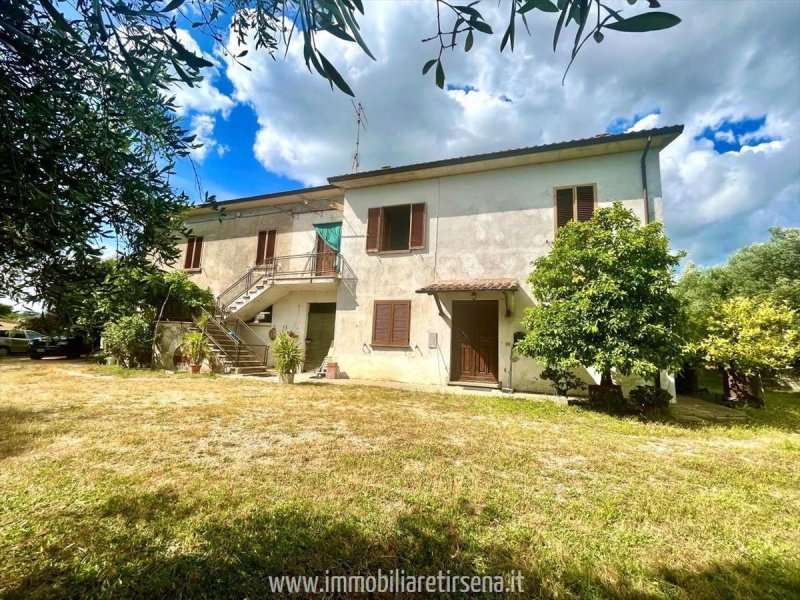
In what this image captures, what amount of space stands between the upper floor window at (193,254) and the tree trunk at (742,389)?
758 inches

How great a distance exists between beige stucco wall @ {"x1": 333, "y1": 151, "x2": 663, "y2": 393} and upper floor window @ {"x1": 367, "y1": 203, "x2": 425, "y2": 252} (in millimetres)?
252

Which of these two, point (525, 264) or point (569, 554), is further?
point (525, 264)

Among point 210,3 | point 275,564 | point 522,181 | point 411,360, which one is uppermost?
point 522,181

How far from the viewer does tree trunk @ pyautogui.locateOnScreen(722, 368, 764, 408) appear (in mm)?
8281

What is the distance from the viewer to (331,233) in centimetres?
1343

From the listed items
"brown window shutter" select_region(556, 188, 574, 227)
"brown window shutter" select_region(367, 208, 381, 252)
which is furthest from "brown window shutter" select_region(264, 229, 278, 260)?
"brown window shutter" select_region(556, 188, 574, 227)

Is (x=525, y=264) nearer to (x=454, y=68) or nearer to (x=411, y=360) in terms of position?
(x=411, y=360)

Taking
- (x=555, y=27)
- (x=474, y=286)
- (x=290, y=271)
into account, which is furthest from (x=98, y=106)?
(x=290, y=271)

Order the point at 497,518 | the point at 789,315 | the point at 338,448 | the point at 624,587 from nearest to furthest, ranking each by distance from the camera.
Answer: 1. the point at 624,587
2. the point at 497,518
3. the point at 338,448
4. the point at 789,315

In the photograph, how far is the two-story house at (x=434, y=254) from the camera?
9.70m

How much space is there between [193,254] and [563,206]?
1555 cm

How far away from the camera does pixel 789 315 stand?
7.47 m

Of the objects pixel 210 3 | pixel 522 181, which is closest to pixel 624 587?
pixel 210 3

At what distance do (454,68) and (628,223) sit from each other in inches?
307
